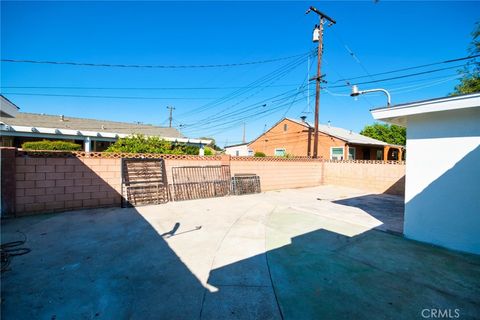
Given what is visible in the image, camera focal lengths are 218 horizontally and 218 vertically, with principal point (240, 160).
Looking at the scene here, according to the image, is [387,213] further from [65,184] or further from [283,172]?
[65,184]

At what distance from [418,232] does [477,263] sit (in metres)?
0.88

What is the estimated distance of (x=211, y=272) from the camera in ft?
9.32

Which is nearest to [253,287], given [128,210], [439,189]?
[439,189]

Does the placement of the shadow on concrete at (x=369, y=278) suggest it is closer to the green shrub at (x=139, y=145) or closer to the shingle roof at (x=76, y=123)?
the green shrub at (x=139, y=145)

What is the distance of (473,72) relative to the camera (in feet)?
38.1

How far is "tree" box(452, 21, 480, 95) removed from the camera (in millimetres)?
10641

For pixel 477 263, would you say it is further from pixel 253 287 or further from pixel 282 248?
pixel 253 287

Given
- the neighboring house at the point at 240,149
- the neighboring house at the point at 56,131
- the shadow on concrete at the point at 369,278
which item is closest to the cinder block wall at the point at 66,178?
the neighboring house at the point at 56,131

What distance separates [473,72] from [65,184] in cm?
1878

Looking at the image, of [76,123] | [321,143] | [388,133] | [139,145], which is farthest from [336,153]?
[388,133]

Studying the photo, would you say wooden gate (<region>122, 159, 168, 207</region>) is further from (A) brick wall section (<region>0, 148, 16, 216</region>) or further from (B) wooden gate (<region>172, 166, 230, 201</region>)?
(A) brick wall section (<region>0, 148, 16, 216</region>)

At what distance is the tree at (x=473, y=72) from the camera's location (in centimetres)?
1064

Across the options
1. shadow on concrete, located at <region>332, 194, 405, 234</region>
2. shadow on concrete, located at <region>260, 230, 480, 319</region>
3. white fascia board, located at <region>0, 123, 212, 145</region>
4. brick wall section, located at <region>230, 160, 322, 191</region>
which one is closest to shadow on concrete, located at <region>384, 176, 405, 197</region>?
shadow on concrete, located at <region>332, 194, 405, 234</region>

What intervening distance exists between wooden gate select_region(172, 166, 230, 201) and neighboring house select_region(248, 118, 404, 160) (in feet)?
25.4
